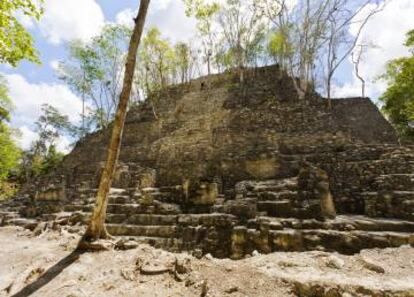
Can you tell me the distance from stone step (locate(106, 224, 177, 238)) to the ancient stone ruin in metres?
0.03

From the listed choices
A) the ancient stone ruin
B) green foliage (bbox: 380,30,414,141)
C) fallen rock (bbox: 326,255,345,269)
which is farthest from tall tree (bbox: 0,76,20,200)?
green foliage (bbox: 380,30,414,141)

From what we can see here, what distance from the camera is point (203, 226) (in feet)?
18.6

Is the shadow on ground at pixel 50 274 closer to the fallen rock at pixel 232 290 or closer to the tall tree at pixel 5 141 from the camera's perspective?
the fallen rock at pixel 232 290

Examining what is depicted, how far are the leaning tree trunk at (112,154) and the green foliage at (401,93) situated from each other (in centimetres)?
1678

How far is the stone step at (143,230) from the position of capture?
5.82 meters

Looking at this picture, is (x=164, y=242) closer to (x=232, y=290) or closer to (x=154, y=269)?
(x=154, y=269)

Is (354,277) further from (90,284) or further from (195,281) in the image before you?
(90,284)

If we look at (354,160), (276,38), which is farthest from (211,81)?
(354,160)

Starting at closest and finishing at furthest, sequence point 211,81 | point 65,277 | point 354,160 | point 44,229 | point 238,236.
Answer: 1. point 65,277
2. point 238,236
3. point 44,229
4. point 354,160
5. point 211,81

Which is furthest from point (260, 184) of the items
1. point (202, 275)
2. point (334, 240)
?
point (202, 275)

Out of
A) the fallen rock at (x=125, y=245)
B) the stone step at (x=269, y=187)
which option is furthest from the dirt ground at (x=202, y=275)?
the stone step at (x=269, y=187)

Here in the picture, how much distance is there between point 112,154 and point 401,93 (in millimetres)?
20247

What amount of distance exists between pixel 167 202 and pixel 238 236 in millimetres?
3156

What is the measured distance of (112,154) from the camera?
455 cm
